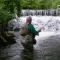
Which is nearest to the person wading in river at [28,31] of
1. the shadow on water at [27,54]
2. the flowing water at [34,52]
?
the shadow on water at [27,54]

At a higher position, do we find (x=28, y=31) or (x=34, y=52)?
(x=28, y=31)

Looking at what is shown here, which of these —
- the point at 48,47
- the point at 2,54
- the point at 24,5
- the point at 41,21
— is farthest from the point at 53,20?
the point at 2,54

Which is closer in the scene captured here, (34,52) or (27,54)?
(27,54)

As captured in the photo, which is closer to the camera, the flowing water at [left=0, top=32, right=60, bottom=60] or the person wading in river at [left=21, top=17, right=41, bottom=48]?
the flowing water at [left=0, top=32, right=60, bottom=60]

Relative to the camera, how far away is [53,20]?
2825cm

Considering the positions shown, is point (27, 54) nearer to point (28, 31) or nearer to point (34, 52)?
point (34, 52)

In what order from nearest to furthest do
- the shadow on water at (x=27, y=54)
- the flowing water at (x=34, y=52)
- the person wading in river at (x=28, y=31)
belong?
the shadow on water at (x=27, y=54) < the flowing water at (x=34, y=52) < the person wading in river at (x=28, y=31)

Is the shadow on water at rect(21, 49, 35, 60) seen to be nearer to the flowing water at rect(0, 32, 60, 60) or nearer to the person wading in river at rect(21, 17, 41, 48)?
the flowing water at rect(0, 32, 60, 60)

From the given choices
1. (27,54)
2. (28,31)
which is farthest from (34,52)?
(28,31)

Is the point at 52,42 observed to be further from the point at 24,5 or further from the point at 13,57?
the point at 24,5

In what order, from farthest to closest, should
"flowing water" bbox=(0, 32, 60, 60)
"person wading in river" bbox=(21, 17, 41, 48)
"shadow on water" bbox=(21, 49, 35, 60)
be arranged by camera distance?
1. "person wading in river" bbox=(21, 17, 41, 48)
2. "flowing water" bbox=(0, 32, 60, 60)
3. "shadow on water" bbox=(21, 49, 35, 60)

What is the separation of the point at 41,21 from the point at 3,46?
10.2 meters

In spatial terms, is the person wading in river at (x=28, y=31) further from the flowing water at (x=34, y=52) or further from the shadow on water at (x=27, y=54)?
the flowing water at (x=34, y=52)

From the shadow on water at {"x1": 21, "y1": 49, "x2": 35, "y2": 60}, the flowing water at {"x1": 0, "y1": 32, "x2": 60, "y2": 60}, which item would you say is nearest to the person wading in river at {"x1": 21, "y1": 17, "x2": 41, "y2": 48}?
the shadow on water at {"x1": 21, "y1": 49, "x2": 35, "y2": 60}
